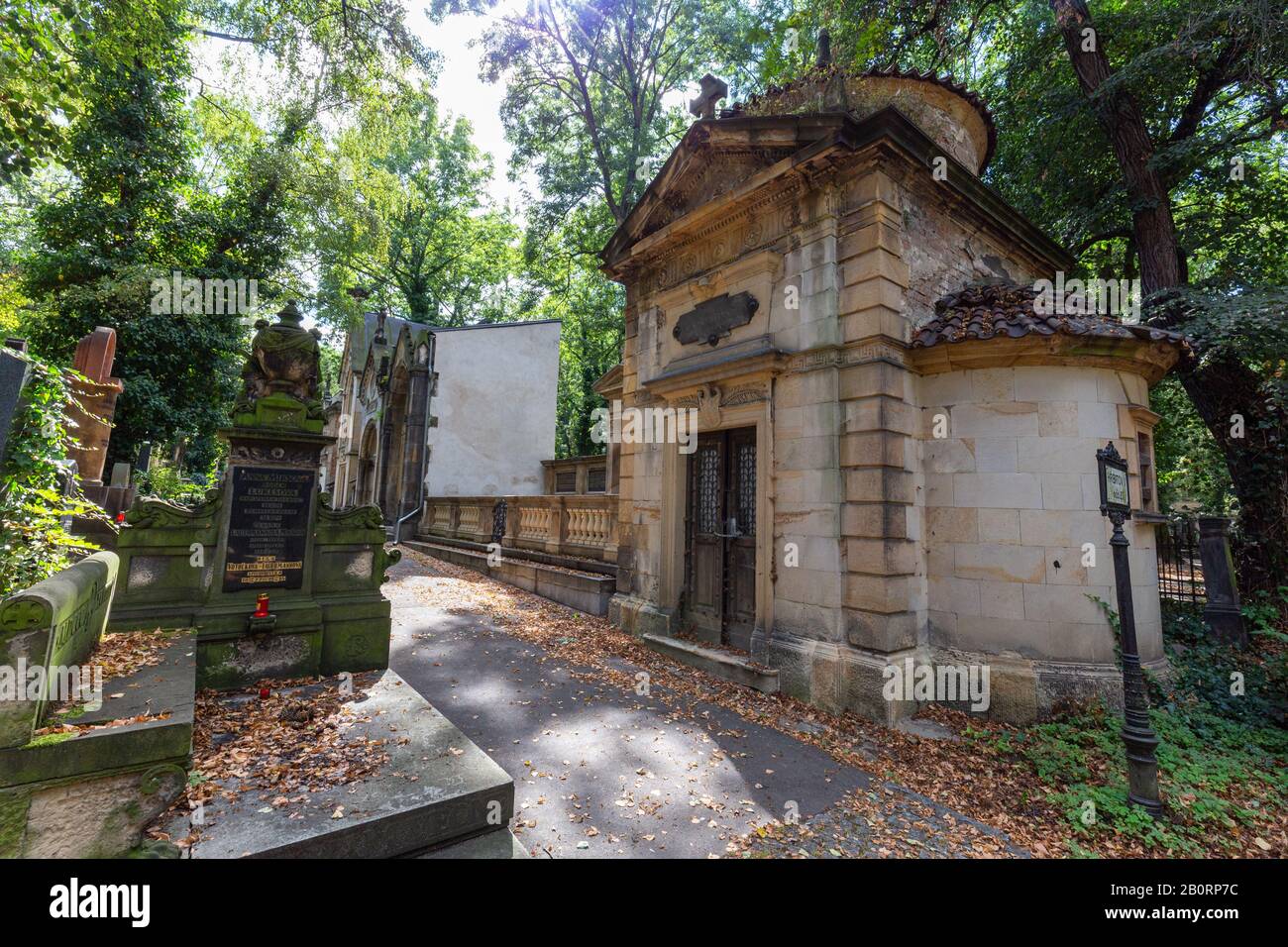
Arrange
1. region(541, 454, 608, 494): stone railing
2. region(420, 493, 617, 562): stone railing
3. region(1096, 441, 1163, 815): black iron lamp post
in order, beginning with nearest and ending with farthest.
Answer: region(1096, 441, 1163, 815): black iron lamp post → region(420, 493, 617, 562): stone railing → region(541, 454, 608, 494): stone railing

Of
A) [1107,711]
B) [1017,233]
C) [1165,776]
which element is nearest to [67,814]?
[1165,776]

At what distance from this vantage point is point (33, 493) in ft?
12.9

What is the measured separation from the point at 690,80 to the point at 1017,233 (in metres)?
15.7

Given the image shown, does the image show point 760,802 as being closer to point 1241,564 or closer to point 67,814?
point 67,814

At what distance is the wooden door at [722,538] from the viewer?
7.79 metres

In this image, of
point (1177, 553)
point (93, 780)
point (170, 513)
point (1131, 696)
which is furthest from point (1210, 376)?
point (170, 513)

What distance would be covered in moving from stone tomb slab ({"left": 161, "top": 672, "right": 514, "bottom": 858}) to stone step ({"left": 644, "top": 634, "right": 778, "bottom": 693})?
3936 millimetres

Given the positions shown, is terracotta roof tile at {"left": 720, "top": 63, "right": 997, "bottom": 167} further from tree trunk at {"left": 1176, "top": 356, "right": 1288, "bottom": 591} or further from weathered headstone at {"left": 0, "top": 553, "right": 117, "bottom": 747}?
weathered headstone at {"left": 0, "top": 553, "right": 117, "bottom": 747}

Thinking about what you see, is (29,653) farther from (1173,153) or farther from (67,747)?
(1173,153)

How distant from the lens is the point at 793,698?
6508mm

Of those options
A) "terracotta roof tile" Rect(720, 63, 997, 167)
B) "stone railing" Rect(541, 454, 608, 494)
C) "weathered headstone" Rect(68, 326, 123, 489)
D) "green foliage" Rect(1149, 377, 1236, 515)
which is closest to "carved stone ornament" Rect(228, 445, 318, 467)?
"weathered headstone" Rect(68, 326, 123, 489)

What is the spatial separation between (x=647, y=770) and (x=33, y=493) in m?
5.23

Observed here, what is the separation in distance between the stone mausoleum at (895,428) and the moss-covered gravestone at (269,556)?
4.88 meters

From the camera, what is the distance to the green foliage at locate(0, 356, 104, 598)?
3754mm
